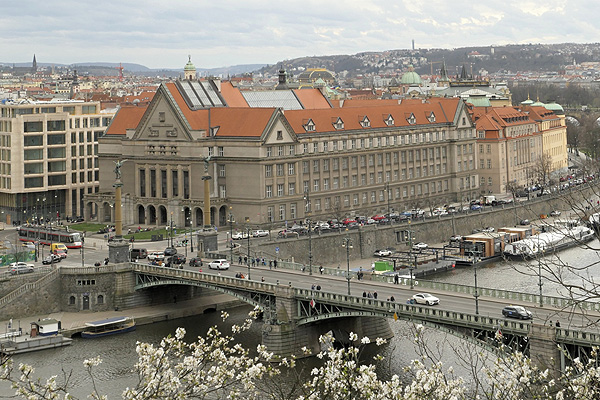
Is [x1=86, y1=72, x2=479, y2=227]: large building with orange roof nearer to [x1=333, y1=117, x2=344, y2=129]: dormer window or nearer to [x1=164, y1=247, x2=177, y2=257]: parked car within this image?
[x1=333, y1=117, x2=344, y2=129]: dormer window

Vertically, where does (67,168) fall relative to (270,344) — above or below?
above

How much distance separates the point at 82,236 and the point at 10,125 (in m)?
29.8

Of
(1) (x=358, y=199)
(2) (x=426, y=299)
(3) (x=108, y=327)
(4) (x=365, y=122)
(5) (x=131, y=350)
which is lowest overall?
(5) (x=131, y=350)

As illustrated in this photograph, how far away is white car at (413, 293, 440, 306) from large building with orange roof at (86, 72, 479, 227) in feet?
179

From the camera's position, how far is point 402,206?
502ft

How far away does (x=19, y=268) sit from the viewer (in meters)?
104

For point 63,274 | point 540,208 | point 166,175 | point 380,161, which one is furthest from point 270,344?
point 540,208

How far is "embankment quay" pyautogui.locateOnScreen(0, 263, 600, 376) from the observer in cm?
6644

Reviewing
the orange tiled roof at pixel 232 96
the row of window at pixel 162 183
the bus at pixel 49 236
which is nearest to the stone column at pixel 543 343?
the bus at pixel 49 236

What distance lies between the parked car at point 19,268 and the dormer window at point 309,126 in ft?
157

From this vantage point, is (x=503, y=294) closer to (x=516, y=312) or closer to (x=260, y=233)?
(x=516, y=312)

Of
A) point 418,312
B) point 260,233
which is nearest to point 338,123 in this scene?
point 260,233

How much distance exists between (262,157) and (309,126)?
1182 cm

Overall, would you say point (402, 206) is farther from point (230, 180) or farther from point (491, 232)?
point (230, 180)
